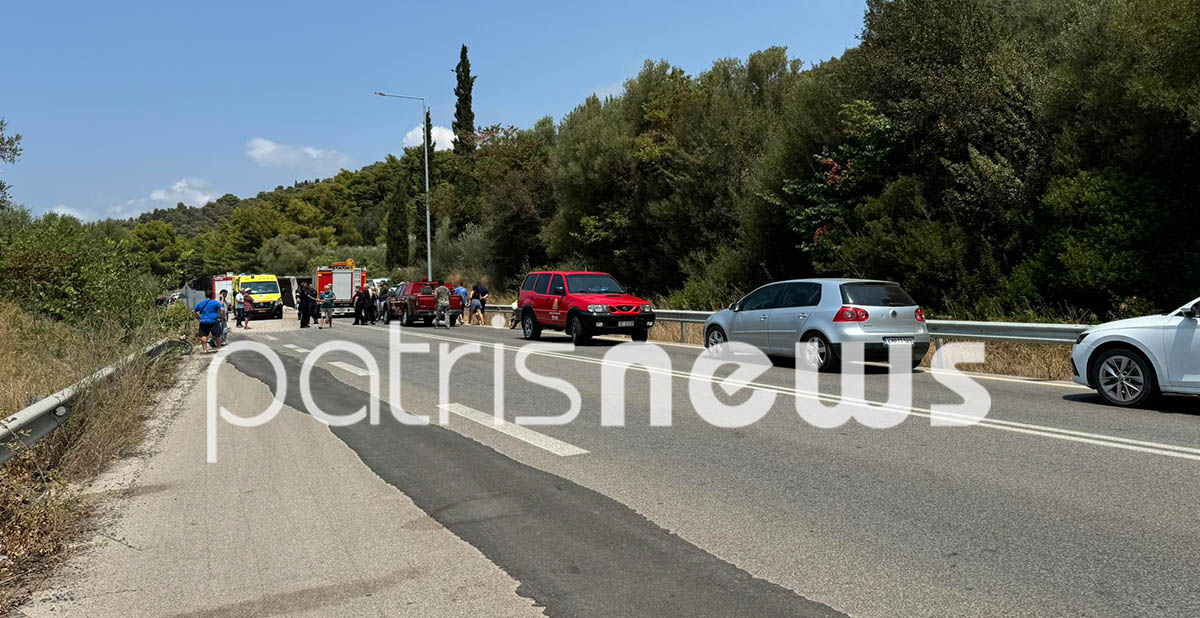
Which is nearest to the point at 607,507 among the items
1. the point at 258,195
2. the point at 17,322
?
the point at 17,322

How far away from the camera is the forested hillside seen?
1621 centimetres

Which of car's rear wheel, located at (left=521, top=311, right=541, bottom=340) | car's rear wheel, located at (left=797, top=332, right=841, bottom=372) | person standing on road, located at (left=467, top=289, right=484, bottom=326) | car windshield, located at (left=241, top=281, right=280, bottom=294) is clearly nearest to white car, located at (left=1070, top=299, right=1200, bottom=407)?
car's rear wheel, located at (left=797, top=332, right=841, bottom=372)

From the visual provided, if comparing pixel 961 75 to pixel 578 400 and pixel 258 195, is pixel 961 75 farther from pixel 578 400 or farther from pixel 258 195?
pixel 258 195

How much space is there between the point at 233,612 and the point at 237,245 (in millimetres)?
116229

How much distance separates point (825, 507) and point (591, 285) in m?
16.4

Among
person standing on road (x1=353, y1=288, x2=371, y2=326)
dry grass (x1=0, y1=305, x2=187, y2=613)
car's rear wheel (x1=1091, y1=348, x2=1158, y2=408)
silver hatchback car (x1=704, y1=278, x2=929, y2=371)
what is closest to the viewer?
dry grass (x1=0, y1=305, x2=187, y2=613)

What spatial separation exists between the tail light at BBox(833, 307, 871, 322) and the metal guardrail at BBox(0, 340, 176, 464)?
991cm

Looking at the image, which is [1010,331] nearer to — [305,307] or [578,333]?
[578,333]

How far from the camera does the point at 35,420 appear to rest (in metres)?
6.34

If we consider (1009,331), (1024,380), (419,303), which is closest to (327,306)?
(419,303)

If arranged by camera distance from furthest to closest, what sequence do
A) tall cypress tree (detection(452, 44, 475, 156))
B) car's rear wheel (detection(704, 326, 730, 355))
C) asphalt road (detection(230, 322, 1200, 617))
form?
tall cypress tree (detection(452, 44, 475, 156))
car's rear wheel (detection(704, 326, 730, 355))
asphalt road (detection(230, 322, 1200, 617))

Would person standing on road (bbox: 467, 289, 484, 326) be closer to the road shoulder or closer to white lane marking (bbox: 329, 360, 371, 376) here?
white lane marking (bbox: 329, 360, 371, 376)

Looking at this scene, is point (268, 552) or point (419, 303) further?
point (419, 303)

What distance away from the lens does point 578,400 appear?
1078 cm
